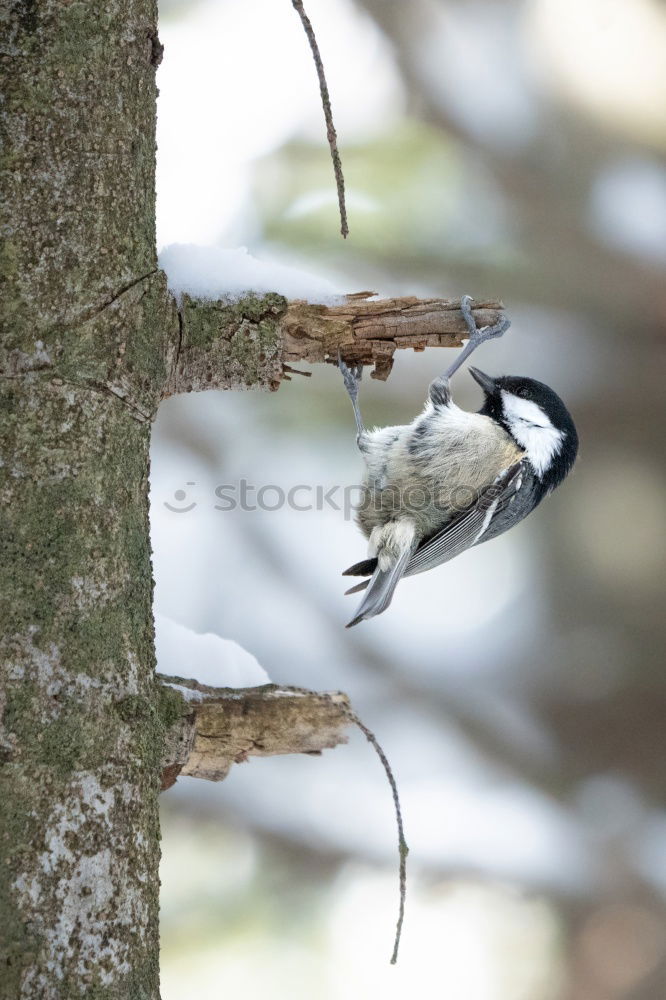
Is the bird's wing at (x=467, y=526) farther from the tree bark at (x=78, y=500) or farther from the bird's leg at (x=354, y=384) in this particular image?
the tree bark at (x=78, y=500)

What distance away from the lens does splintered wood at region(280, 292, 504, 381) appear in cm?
150

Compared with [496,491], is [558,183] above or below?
above

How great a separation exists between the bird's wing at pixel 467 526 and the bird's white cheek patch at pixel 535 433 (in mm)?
72

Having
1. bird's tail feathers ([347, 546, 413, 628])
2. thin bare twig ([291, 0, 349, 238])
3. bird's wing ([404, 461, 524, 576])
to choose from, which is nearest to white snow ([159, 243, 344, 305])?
thin bare twig ([291, 0, 349, 238])

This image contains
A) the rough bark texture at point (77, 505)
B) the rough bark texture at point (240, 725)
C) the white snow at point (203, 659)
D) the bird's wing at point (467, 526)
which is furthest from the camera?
the bird's wing at point (467, 526)

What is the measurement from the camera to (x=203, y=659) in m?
1.67

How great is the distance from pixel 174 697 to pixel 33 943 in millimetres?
424

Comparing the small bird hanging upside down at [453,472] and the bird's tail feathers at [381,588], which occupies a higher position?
the small bird hanging upside down at [453,472]

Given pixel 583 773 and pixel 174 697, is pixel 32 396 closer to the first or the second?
pixel 174 697

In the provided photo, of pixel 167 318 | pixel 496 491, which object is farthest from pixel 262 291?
pixel 496 491

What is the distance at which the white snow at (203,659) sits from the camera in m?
1.61

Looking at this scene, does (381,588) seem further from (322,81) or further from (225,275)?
(322,81)

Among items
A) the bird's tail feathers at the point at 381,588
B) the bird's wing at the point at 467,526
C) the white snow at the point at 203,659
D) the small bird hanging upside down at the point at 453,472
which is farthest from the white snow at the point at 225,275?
the bird's wing at the point at 467,526

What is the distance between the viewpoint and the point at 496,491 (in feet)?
8.18
